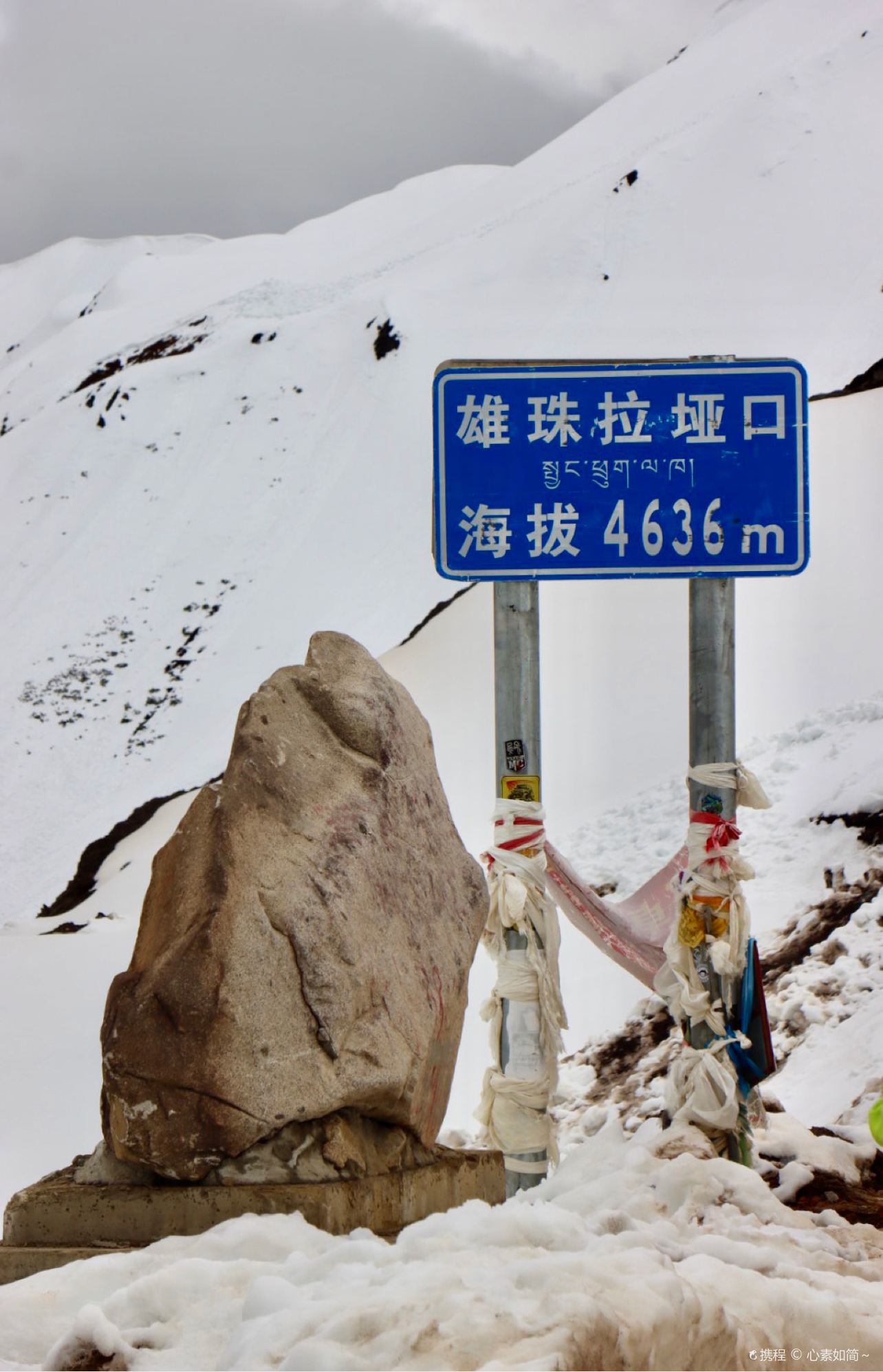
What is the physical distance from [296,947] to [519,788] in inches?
36.8

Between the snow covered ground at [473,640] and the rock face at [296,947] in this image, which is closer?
the snow covered ground at [473,640]

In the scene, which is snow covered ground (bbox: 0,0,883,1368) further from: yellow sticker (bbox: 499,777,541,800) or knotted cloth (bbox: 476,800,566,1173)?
yellow sticker (bbox: 499,777,541,800)

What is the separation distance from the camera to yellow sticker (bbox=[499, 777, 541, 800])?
12.2ft

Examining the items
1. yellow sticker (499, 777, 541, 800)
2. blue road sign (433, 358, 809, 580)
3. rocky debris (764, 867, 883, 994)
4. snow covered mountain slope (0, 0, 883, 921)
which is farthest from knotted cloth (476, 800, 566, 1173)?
snow covered mountain slope (0, 0, 883, 921)

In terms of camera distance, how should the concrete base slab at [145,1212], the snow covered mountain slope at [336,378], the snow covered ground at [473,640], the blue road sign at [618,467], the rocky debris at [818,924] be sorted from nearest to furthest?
1. the snow covered ground at [473,640]
2. the concrete base slab at [145,1212]
3. the blue road sign at [618,467]
4. the rocky debris at [818,924]
5. the snow covered mountain slope at [336,378]

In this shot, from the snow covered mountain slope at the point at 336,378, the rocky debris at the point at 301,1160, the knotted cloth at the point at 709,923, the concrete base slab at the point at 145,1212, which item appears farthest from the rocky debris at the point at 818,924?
the snow covered mountain slope at the point at 336,378

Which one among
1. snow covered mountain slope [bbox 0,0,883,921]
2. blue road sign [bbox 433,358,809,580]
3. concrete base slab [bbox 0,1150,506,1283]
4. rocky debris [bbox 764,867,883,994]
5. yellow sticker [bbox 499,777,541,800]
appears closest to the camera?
concrete base slab [bbox 0,1150,506,1283]

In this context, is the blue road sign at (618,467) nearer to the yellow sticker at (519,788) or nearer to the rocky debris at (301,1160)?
the yellow sticker at (519,788)

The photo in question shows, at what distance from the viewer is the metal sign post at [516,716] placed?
3.69m

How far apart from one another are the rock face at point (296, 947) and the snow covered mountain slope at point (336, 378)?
815 cm

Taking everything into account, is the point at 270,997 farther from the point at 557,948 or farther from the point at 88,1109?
the point at 88,1109

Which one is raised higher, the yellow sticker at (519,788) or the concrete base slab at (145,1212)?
the yellow sticker at (519,788)

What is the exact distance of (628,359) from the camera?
142 inches

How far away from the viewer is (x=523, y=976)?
3672 mm
